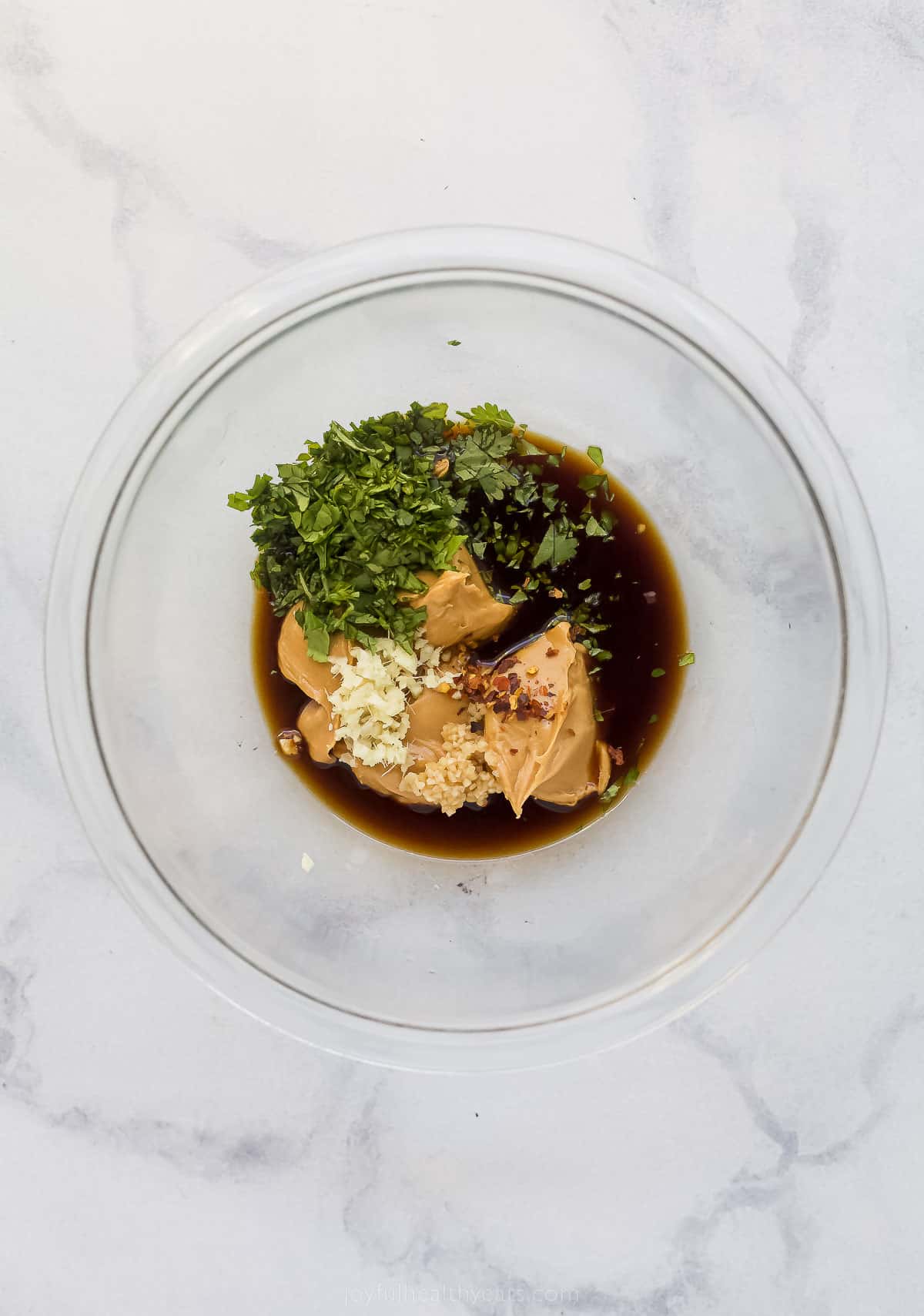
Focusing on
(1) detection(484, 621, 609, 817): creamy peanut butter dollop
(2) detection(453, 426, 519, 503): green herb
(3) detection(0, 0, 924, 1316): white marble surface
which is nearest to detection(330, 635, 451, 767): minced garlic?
(1) detection(484, 621, 609, 817): creamy peanut butter dollop

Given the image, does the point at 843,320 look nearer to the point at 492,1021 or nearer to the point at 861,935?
the point at 861,935

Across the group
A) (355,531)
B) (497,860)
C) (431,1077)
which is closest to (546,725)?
(497,860)

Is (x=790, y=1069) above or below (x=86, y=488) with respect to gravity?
below

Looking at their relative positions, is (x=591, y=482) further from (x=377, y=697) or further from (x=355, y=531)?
(x=377, y=697)

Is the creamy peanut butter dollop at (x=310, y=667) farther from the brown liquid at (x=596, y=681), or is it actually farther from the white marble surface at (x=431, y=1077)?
the white marble surface at (x=431, y=1077)

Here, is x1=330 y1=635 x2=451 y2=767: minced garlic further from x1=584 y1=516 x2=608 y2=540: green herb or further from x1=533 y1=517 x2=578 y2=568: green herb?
x1=584 y1=516 x2=608 y2=540: green herb

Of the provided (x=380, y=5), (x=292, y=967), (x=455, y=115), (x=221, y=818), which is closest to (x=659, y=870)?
(x=292, y=967)
